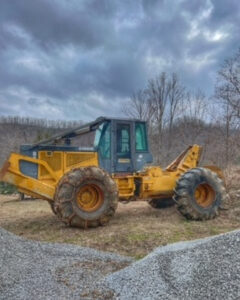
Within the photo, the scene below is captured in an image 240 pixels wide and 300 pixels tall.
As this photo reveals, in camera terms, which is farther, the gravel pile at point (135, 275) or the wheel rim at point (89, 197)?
the wheel rim at point (89, 197)

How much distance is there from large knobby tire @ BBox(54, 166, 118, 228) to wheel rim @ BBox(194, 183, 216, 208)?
2.22m

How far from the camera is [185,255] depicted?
12.7 ft

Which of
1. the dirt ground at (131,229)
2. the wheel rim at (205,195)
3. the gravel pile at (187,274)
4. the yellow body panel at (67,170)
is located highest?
the yellow body panel at (67,170)

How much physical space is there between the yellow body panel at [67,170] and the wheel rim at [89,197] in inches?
23.0

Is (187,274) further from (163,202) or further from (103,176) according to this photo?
(163,202)

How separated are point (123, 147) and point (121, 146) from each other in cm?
5

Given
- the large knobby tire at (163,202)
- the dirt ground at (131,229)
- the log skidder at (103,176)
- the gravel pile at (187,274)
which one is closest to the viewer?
the gravel pile at (187,274)

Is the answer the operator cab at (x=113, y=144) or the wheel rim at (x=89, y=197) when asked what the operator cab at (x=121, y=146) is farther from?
the wheel rim at (x=89, y=197)

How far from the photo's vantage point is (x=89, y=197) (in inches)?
264

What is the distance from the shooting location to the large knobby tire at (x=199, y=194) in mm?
7207

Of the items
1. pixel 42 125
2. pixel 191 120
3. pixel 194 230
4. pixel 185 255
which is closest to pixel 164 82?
pixel 191 120

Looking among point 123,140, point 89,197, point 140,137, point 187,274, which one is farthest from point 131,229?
point 187,274

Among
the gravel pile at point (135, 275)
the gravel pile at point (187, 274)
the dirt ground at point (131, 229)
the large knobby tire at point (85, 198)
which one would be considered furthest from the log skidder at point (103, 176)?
the gravel pile at point (187, 274)

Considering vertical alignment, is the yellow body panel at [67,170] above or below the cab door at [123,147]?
below
